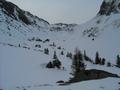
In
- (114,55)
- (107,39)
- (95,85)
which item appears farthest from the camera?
(107,39)

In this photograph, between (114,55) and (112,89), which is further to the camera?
(114,55)

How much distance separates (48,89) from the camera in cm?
2419

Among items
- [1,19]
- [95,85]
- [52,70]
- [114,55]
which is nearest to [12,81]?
[52,70]

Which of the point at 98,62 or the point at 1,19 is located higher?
the point at 1,19

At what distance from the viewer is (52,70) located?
214 feet

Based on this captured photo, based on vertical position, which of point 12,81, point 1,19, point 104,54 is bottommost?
point 12,81

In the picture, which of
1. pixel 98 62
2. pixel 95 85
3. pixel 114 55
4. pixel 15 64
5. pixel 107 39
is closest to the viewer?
pixel 95 85

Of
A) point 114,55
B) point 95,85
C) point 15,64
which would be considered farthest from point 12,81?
point 114,55

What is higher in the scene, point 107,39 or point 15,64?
point 107,39

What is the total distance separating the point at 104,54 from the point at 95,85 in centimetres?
11174

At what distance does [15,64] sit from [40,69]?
6692 mm

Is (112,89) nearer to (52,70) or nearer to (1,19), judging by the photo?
(52,70)

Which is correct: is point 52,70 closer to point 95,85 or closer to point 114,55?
point 95,85

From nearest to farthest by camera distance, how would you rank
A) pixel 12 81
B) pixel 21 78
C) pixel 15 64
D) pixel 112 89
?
pixel 112 89, pixel 12 81, pixel 21 78, pixel 15 64
